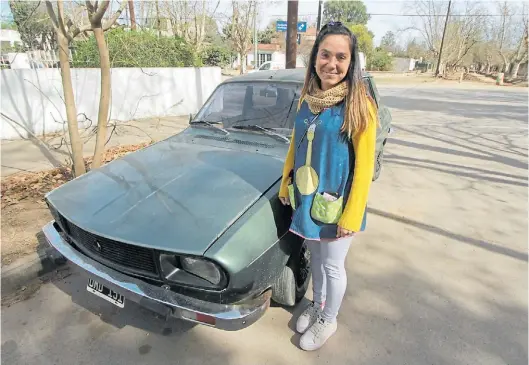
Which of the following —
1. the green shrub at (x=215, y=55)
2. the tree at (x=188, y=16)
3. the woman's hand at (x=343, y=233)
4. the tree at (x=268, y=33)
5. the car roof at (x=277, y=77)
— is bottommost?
the woman's hand at (x=343, y=233)

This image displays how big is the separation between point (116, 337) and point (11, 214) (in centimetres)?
245

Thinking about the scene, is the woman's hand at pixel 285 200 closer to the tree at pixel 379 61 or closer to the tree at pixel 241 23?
the tree at pixel 241 23

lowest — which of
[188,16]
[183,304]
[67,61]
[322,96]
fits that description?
[183,304]

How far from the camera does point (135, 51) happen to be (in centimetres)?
1086

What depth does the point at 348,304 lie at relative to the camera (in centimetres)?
272

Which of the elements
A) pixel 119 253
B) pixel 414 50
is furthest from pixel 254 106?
pixel 414 50

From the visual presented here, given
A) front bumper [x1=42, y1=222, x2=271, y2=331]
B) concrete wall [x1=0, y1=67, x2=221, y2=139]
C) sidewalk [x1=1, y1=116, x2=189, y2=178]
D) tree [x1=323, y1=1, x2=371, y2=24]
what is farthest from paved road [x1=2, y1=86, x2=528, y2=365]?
tree [x1=323, y1=1, x2=371, y2=24]

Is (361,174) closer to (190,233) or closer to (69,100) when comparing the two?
(190,233)

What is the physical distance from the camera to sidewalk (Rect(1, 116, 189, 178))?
5.71 meters

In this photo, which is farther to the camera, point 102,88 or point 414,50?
point 414,50

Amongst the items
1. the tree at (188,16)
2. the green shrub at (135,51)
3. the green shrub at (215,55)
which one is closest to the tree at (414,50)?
the green shrub at (215,55)

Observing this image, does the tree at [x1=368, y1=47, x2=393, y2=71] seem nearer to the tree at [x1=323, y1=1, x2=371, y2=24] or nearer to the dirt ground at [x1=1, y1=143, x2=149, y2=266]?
the tree at [x1=323, y1=1, x2=371, y2=24]

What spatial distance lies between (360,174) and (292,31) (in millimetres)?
8348

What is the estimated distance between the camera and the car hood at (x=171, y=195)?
1905 mm
